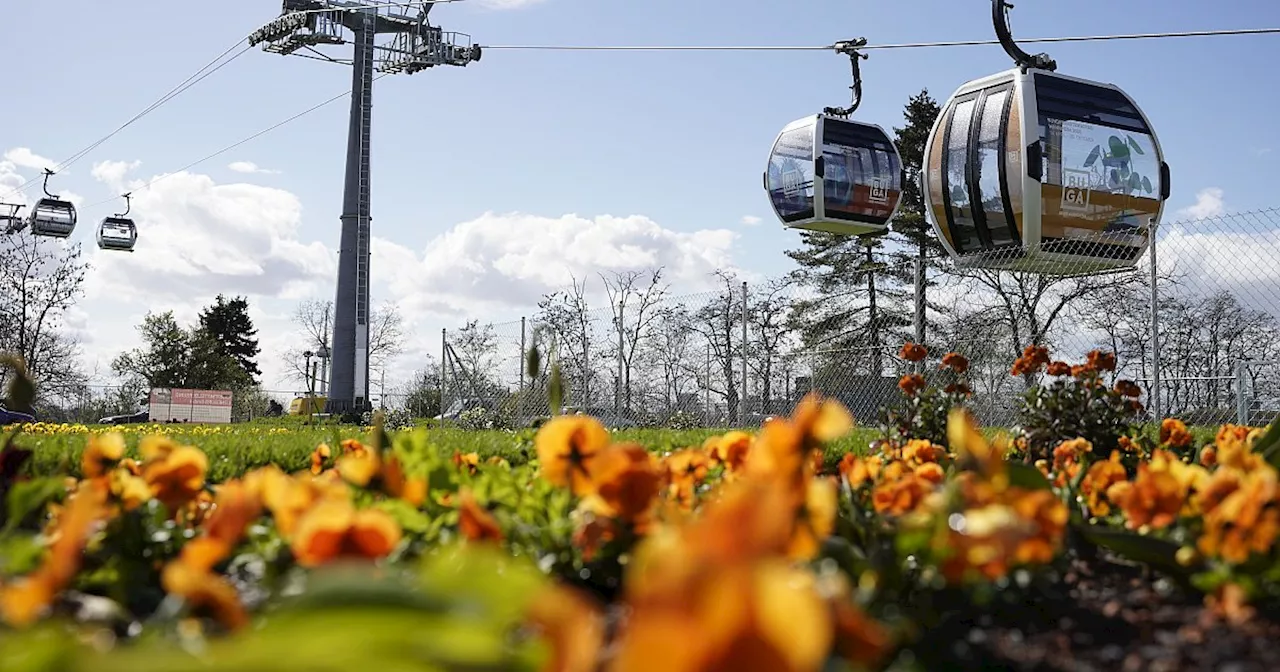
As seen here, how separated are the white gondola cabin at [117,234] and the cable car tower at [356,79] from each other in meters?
4.66

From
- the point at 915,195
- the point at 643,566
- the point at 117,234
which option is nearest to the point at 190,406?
the point at 117,234

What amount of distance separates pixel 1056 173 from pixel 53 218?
21.7 metres

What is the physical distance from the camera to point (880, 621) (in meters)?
1.12

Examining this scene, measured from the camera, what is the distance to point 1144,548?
152cm

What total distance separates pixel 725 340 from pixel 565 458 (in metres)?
15.2

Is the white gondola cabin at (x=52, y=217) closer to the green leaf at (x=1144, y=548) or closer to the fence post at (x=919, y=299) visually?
the fence post at (x=919, y=299)

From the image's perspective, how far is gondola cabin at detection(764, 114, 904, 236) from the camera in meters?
11.2

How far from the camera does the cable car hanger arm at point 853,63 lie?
37.8ft

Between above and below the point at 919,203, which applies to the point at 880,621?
below

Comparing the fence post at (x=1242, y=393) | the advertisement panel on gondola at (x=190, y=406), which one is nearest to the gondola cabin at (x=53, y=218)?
the advertisement panel on gondola at (x=190, y=406)

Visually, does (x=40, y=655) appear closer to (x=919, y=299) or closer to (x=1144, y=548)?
(x=1144, y=548)

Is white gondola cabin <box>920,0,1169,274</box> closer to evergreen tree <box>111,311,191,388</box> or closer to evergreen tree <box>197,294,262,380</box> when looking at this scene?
evergreen tree <box>111,311,191,388</box>

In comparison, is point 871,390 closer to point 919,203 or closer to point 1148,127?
point 1148,127

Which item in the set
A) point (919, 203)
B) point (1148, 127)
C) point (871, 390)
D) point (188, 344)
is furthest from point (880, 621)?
point (188, 344)
